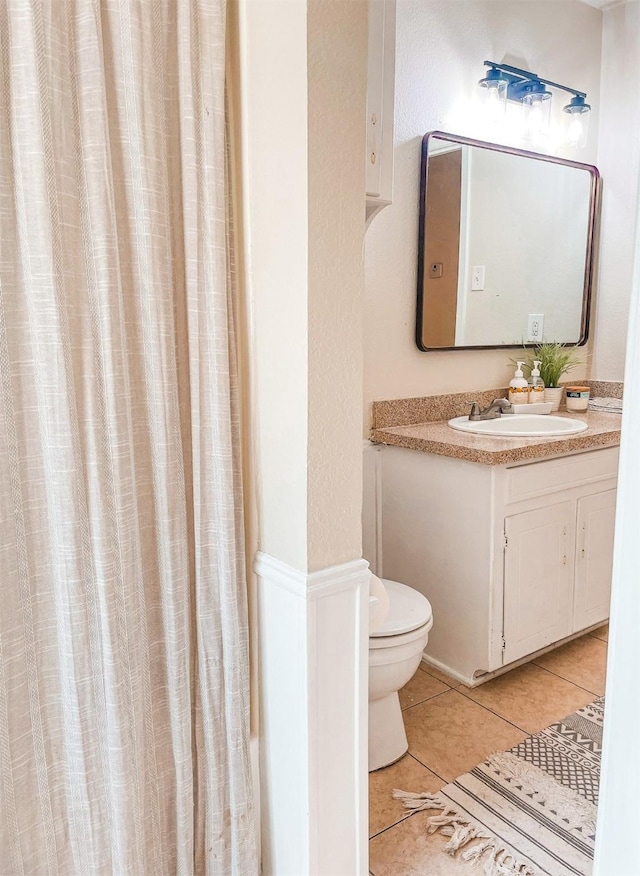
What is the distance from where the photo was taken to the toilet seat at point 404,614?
73.1 inches

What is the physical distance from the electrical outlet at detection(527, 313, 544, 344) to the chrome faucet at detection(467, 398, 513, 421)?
407 millimetres

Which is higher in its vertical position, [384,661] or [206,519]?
[206,519]

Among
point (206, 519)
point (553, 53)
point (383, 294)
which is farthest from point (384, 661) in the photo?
point (553, 53)

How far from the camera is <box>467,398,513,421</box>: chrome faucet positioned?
8.48ft

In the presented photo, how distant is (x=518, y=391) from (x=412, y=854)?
5.98ft

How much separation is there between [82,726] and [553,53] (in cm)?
308

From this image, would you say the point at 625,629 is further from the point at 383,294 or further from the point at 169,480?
the point at 383,294

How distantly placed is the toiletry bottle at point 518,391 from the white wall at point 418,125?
0.14 m

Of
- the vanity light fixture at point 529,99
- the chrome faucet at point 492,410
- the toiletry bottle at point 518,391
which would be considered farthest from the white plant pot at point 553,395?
the vanity light fixture at point 529,99

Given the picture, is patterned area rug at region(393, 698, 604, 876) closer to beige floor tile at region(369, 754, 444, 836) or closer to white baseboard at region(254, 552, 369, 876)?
beige floor tile at region(369, 754, 444, 836)

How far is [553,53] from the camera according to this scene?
113 inches

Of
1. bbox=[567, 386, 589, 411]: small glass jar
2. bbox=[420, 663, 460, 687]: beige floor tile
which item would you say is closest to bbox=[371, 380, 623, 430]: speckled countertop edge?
bbox=[567, 386, 589, 411]: small glass jar

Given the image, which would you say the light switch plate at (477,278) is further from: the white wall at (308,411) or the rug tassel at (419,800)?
the rug tassel at (419,800)

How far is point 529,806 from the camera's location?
5.90 feet
